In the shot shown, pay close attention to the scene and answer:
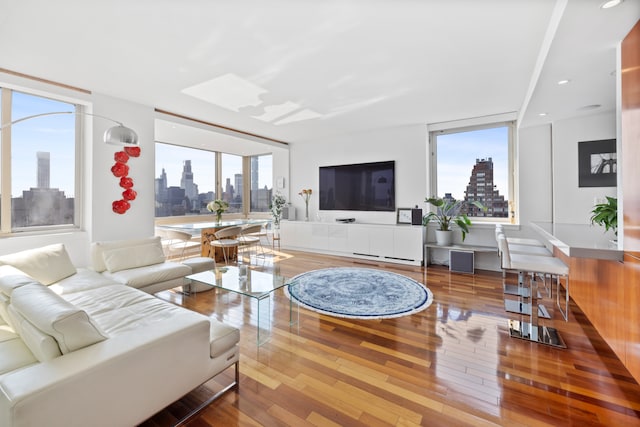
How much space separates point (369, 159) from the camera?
6.00 meters

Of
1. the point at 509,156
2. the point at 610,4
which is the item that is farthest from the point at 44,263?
the point at 509,156

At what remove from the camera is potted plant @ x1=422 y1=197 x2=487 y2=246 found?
15.7 feet

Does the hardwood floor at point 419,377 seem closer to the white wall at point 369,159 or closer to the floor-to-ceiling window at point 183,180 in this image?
the white wall at point 369,159

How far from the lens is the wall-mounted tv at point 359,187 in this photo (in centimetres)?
575

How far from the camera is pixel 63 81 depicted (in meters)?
3.34

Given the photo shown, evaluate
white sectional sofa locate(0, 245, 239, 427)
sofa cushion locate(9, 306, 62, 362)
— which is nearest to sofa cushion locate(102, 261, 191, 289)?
white sectional sofa locate(0, 245, 239, 427)

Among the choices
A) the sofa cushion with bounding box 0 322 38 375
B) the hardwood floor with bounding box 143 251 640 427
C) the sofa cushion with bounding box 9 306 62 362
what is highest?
the sofa cushion with bounding box 9 306 62 362

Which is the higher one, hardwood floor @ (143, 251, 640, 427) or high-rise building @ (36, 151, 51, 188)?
high-rise building @ (36, 151, 51, 188)

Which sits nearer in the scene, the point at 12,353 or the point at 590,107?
the point at 12,353

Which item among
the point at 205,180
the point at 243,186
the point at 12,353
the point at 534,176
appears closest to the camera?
the point at 12,353

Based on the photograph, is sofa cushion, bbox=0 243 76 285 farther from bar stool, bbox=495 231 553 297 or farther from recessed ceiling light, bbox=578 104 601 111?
recessed ceiling light, bbox=578 104 601 111

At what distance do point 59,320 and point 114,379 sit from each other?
376 millimetres

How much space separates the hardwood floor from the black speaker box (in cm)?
233

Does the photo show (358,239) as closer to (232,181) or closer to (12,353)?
(232,181)
